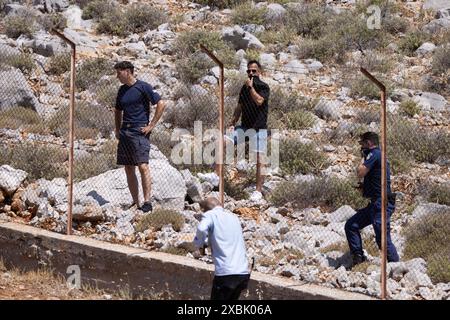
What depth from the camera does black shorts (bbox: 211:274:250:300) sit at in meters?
7.31

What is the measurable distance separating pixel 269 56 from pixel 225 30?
1868mm

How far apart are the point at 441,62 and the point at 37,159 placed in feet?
31.5

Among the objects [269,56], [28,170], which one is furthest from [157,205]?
[269,56]

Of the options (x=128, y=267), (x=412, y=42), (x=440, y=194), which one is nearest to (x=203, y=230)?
(x=128, y=267)

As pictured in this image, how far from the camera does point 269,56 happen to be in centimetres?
2019

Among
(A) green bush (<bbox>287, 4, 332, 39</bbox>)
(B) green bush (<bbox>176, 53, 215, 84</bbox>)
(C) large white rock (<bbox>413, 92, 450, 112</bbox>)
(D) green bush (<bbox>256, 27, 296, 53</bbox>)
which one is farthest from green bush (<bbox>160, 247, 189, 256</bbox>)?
(A) green bush (<bbox>287, 4, 332, 39</bbox>)

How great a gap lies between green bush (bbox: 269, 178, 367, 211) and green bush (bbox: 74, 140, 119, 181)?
2.36 meters

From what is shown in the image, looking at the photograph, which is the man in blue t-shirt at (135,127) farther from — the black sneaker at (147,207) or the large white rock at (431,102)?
the large white rock at (431,102)

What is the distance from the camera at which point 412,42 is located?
2105cm

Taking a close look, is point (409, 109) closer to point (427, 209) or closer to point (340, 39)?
point (340, 39)

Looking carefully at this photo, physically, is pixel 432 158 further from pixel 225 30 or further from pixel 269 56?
pixel 225 30

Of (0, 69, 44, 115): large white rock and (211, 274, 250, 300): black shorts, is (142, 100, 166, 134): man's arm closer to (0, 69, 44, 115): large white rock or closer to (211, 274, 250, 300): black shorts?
(211, 274, 250, 300): black shorts
